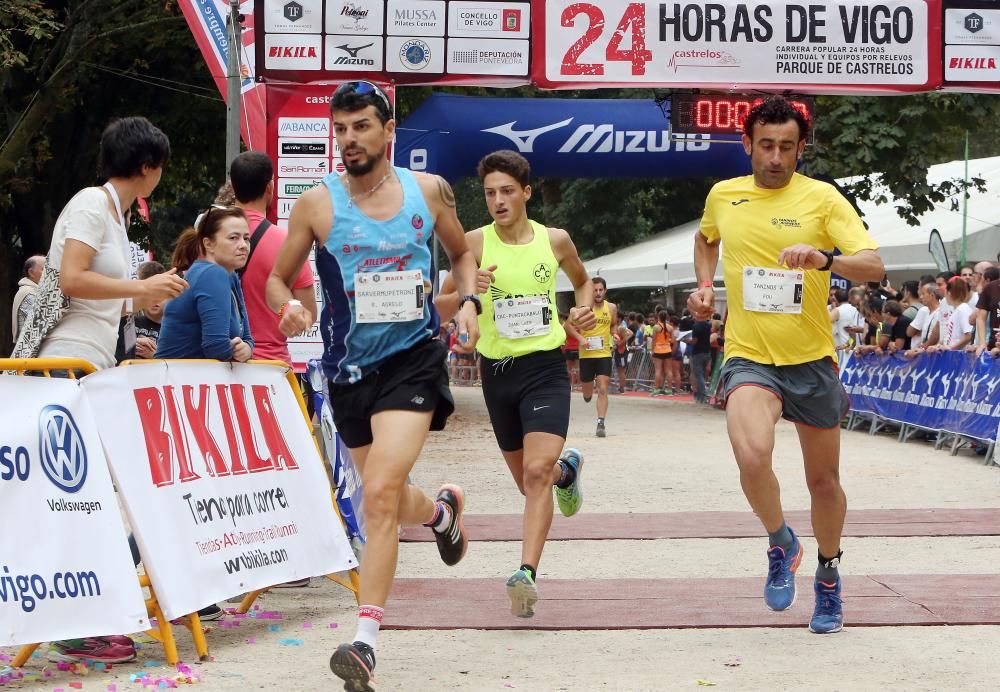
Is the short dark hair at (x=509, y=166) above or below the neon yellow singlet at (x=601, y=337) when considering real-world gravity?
above

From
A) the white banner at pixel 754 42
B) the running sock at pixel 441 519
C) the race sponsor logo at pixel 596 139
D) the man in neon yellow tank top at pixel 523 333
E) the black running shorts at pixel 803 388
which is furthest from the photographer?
the race sponsor logo at pixel 596 139

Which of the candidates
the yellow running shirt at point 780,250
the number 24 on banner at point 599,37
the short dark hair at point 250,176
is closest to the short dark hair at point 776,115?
the yellow running shirt at point 780,250

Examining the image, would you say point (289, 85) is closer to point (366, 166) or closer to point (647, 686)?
point (366, 166)

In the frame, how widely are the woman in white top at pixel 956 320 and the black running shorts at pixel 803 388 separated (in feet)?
31.2

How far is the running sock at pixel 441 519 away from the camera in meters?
6.07

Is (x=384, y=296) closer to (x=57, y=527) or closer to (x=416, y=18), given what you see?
(x=57, y=527)

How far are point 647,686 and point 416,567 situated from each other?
2983mm

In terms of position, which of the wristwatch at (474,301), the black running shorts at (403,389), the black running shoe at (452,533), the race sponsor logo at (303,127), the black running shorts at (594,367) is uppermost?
the race sponsor logo at (303,127)

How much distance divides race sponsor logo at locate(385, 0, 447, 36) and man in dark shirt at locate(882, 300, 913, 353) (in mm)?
6411

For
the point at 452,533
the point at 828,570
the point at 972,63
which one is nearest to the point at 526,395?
the point at 452,533

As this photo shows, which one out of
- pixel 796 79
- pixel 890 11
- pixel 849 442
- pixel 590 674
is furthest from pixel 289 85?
pixel 590 674

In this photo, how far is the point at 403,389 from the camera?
5.21 m

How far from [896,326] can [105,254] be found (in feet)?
43.2

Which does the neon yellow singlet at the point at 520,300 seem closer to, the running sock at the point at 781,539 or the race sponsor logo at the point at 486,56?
the running sock at the point at 781,539
